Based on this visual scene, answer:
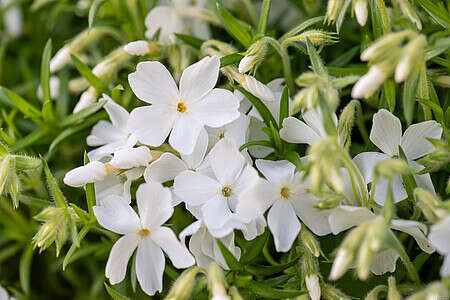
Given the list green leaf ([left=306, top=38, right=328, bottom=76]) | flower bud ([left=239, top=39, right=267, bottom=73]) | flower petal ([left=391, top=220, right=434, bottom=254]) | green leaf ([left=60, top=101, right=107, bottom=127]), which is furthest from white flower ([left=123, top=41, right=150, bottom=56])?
flower petal ([left=391, top=220, right=434, bottom=254])

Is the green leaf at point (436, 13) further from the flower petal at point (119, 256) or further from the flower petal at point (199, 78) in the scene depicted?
the flower petal at point (119, 256)

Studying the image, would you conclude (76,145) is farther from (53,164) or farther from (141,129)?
(141,129)

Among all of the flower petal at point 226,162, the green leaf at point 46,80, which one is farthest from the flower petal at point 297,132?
the green leaf at point 46,80

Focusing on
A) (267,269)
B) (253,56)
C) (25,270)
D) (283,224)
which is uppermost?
(253,56)

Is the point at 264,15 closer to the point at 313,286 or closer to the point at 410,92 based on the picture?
the point at 410,92

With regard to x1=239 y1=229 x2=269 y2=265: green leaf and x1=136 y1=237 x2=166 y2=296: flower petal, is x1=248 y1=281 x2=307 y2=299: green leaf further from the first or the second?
x1=136 y1=237 x2=166 y2=296: flower petal

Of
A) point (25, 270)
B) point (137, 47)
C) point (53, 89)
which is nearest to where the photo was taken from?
point (137, 47)

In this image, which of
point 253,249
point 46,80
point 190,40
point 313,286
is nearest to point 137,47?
point 190,40
